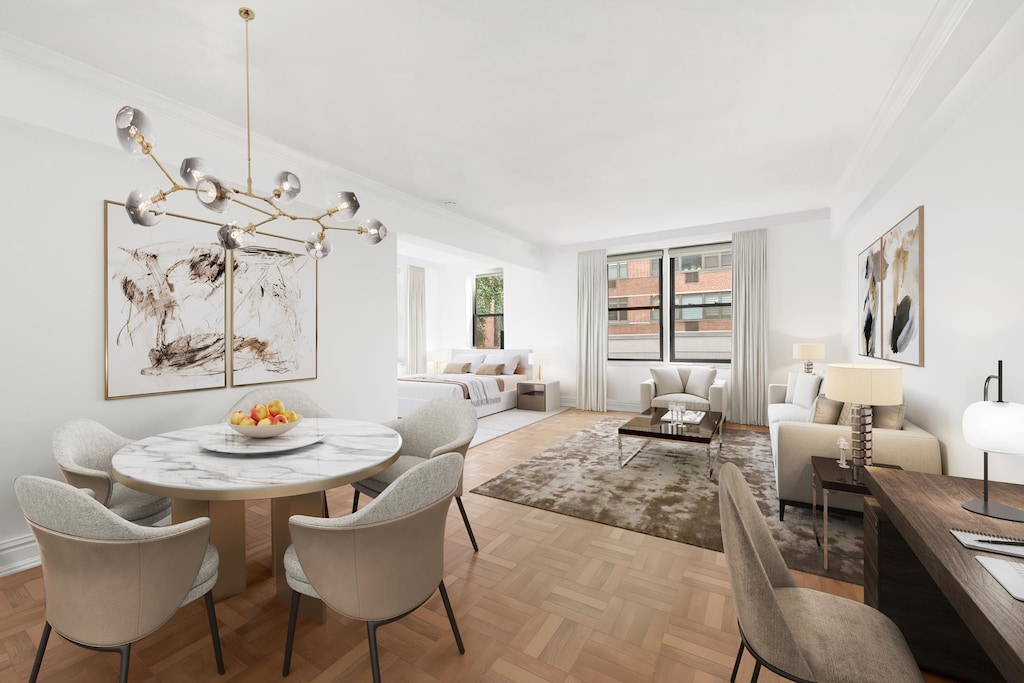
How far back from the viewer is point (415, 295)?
8688mm

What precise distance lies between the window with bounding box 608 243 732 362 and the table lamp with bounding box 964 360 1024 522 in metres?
5.33

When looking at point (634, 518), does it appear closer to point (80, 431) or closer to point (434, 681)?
point (434, 681)

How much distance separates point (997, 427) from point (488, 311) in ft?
25.1

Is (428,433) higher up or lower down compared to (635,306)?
lower down

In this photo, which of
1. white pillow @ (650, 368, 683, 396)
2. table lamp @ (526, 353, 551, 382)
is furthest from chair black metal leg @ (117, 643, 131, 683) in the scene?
table lamp @ (526, 353, 551, 382)

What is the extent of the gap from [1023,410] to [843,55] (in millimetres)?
1962

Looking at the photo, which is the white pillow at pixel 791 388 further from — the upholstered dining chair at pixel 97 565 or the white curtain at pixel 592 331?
the upholstered dining chair at pixel 97 565

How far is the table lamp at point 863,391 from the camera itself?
2414 millimetres

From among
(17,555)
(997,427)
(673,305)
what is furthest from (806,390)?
(17,555)

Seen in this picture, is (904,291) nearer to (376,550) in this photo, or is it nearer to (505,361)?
(376,550)

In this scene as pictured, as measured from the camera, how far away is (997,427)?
148cm

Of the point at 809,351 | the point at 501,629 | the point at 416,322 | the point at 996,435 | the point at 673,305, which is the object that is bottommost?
the point at 501,629

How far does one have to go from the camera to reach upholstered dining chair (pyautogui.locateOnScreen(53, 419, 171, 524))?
193cm

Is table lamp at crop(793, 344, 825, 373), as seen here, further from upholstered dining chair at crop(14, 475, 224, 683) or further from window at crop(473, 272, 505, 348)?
upholstered dining chair at crop(14, 475, 224, 683)
